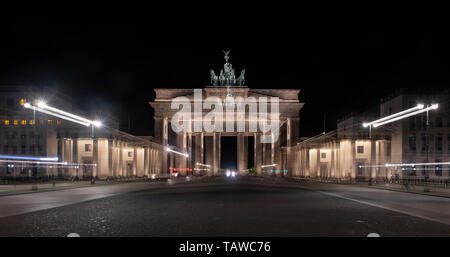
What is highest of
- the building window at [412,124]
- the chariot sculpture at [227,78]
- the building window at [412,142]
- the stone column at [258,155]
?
the chariot sculpture at [227,78]

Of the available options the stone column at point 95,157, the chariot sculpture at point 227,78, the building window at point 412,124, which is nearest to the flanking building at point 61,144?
the stone column at point 95,157

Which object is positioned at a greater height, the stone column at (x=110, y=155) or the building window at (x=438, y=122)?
the building window at (x=438, y=122)

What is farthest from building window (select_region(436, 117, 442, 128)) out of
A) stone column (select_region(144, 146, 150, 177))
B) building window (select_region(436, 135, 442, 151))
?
stone column (select_region(144, 146, 150, 177))

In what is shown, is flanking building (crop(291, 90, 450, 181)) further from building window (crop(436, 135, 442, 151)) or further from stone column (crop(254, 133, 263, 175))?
stone column (crop(254, 133, 263, 175))

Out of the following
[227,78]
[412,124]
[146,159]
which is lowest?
[146,159]

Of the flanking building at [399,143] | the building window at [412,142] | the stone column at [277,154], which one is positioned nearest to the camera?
the flanking building at [399,143]

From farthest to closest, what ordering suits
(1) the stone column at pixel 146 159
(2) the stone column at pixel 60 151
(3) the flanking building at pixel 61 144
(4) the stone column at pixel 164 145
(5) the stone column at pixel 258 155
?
(5) the stone column at pixel 258 155, (4) the stone column at pixel 164 145, (1) the stone column at pixel 146 159, (2) the stone column at pixel 60 151, (3) the flanking building at pixel 61 144

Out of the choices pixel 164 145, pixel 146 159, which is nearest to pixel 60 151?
pixel 146 159

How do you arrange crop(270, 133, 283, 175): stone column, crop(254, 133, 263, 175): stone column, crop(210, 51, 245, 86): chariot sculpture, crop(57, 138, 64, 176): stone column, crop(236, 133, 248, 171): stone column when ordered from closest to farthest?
crop(57, 138, 64, 176): stone column
crop(210, 51, 245, 86): chariot sculpture
crop(270, 133, 283, 175): stone column
crop(236, 133, 248, 171): stone column
crop(254, 133, 263, 175): stone column

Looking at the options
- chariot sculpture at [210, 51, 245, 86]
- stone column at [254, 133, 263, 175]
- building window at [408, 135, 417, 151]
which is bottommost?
stone column at [254, 133, 263, 175]

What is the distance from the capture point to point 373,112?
267ft

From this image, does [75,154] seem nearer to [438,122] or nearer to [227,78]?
[227,78]

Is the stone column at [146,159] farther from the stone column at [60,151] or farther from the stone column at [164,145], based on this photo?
the stone column at [60,151]
